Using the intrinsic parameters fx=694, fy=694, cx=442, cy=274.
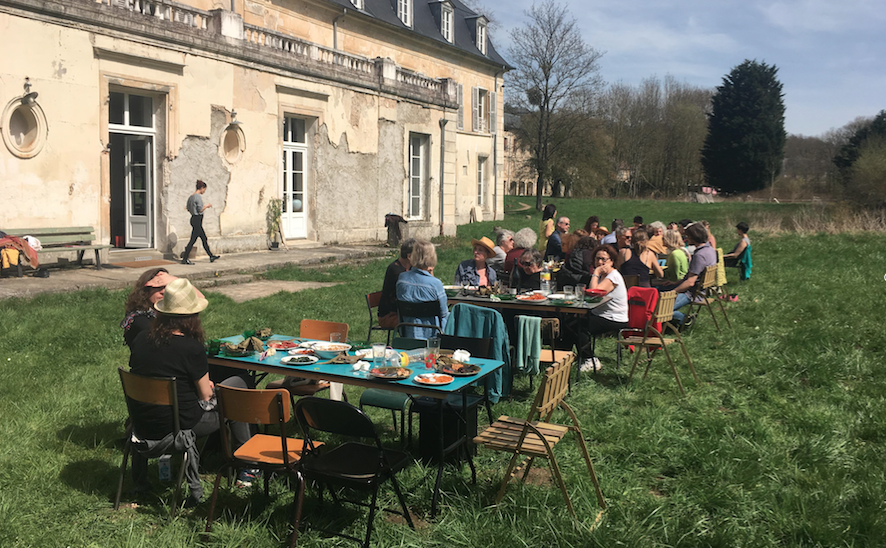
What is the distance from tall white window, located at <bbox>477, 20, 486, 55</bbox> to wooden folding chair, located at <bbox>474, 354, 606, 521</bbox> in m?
29.4

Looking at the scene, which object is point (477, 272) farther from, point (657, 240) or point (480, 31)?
point (480, 31)

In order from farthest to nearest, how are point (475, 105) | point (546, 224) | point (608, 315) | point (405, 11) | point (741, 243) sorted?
1. point (475, 105)
2. point (405, 11)
3. point (741, 243)
4. point (546, 224)
5. point (608, 315)

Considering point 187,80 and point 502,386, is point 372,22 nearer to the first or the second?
point 187,80

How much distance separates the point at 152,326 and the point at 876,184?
2555cm

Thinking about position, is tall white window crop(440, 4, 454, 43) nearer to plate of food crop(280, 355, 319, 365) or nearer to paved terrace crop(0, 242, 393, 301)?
paved terrace crop(0, 242, 393, 301)

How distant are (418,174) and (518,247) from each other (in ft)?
41.2

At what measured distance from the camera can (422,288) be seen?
20.4 ft

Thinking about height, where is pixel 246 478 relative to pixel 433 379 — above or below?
below

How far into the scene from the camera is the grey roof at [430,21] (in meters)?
24.5

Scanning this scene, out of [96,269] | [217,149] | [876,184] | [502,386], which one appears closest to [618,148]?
[876,184]

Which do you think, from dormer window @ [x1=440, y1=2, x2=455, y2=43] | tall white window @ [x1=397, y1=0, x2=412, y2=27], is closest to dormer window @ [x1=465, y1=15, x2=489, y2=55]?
dormer window @ [x1=440, y1=2, x2=455, y2=43]

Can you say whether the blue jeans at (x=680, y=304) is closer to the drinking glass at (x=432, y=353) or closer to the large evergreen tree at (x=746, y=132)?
the drinking glass at (x=432, y=353)

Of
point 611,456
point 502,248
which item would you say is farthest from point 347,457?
point 502,248

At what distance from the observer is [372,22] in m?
24.0
